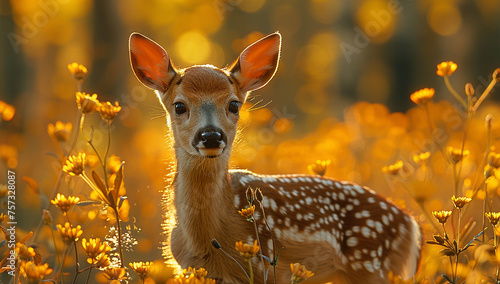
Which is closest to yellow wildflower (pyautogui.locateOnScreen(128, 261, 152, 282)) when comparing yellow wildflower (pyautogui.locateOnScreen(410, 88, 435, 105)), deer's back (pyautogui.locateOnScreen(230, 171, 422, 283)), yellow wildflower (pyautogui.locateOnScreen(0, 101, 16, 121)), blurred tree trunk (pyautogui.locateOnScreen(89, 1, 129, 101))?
deer's back (pyautogui.locateOnScreen(230, 171, 422, 283))

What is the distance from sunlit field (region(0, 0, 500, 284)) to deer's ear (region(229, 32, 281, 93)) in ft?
0.68

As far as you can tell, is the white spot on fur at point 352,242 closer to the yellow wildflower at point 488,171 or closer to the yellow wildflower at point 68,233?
the yellow wildflower at point 488,171

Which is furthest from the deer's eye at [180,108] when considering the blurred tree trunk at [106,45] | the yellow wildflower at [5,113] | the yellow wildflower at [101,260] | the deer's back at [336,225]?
the blurred tree trunk at [106,45]

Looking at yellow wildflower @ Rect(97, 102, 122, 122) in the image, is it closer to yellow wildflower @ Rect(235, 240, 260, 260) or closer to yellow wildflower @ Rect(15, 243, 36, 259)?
yellow wildflower @ Rect(15, 243, 36, 259)

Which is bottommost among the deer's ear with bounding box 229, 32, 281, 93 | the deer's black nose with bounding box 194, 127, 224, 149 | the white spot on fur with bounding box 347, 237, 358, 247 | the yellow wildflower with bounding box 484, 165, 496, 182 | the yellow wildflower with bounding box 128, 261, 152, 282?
the white spot on fur with bounding box 347, 237, 358, 247

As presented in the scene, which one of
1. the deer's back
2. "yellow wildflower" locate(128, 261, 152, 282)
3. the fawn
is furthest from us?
the deer's back

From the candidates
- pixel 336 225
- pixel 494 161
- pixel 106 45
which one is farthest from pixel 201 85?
pixel 106 45

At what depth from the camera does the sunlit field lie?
2.69m

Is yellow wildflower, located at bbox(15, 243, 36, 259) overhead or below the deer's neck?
below

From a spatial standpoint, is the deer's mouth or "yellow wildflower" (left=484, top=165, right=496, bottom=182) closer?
"yellow wildflower" (left=484, top=165, right=496, bottom=182)

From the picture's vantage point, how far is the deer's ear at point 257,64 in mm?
3568

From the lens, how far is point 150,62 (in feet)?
11.6

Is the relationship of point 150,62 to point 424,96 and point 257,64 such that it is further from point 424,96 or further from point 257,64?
point 424,96

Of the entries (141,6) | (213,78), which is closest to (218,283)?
(213,78)
